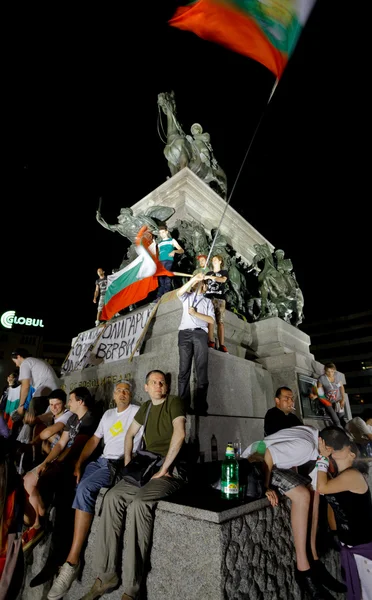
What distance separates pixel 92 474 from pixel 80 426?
101cm

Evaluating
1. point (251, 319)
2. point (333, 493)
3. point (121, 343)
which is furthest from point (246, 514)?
→ point (251, 319)

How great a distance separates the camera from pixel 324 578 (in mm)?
3340

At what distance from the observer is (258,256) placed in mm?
10094

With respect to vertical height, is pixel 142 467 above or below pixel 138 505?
above

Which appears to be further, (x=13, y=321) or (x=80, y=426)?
(x=13, y=321)

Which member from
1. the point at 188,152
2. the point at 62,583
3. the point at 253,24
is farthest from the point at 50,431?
the point at 188,152

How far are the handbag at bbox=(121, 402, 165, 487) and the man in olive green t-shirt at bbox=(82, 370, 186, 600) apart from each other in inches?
2.6

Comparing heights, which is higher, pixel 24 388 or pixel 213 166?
pixel 213 166

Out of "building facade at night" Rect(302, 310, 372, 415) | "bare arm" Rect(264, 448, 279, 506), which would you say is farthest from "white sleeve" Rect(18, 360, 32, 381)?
"building facade at night" Rect(302, 310, 372, 415)

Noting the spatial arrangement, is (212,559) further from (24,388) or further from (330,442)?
(24,388)

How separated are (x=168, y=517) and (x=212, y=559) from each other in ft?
1.81

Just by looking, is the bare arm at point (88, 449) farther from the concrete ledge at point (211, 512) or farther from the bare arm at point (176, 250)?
the bare arm at point (176, 250)

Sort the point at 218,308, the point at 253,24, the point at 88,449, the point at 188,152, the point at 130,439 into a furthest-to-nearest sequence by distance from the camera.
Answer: the point at 188,152, the point at 253,24, the point at 218,308, the point at 88,449, the point at 130,439

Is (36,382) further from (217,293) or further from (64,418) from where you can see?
(217,293)
